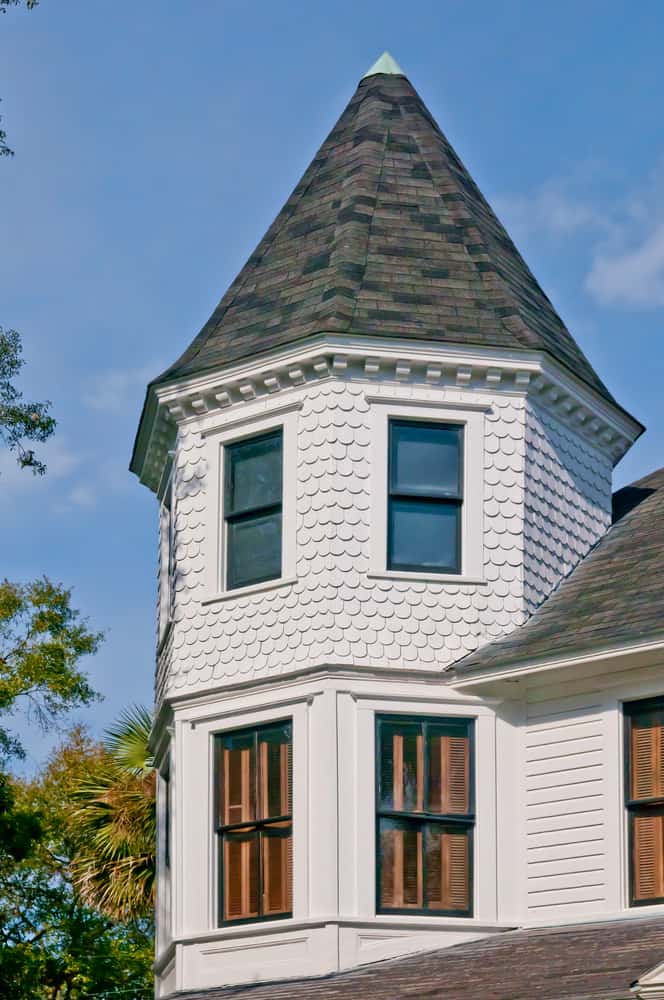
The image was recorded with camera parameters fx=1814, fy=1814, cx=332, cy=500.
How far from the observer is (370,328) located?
61.8 feet

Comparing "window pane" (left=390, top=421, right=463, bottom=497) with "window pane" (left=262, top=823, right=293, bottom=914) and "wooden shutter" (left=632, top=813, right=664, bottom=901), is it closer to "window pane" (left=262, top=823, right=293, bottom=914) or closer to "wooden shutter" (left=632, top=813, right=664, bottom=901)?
"window pane" (left=262, top=823, right=293, bottom=914)

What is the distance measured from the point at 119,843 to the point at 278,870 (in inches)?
271

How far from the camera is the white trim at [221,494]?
18.6 metres

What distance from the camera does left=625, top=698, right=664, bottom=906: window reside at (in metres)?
17.0

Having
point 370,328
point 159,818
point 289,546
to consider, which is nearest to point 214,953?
point 159,818

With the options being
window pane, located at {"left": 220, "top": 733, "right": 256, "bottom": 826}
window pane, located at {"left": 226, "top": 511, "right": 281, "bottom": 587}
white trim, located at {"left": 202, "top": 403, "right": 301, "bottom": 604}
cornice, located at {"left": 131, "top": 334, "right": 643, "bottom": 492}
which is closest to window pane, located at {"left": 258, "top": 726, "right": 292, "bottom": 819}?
window pane, located at {"left": 220, "top": 733, "right": 256, "bottom": 826}

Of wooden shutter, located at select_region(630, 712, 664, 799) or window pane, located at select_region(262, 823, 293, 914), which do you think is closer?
wooden shutter, located at select_region(630, 712, 664, 799)

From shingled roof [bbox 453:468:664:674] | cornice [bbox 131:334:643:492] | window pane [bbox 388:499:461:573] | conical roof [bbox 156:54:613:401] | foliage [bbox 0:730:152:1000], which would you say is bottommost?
foliage [bbox 0:730:152:1000]

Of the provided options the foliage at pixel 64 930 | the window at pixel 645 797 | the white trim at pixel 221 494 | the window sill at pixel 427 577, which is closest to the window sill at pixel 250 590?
the white trim at pixel 221 494

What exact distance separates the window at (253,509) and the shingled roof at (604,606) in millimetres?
2363

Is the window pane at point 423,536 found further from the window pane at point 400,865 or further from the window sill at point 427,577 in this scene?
the window pane at point 400,865

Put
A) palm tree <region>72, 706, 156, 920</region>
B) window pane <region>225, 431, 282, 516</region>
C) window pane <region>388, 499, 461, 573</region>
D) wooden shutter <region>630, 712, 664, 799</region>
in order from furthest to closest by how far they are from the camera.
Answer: palm tree <region>72, 706, 156, 920</region> < window pane <region>225, 431, 282, 516</region> < window pane <region>388, 499, 461, 573</region> < wooden shutter <region>630, 712, 664, 799</region>

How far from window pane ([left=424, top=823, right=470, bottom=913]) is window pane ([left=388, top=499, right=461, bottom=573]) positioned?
2668 mm

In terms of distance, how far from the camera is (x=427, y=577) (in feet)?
60.2
